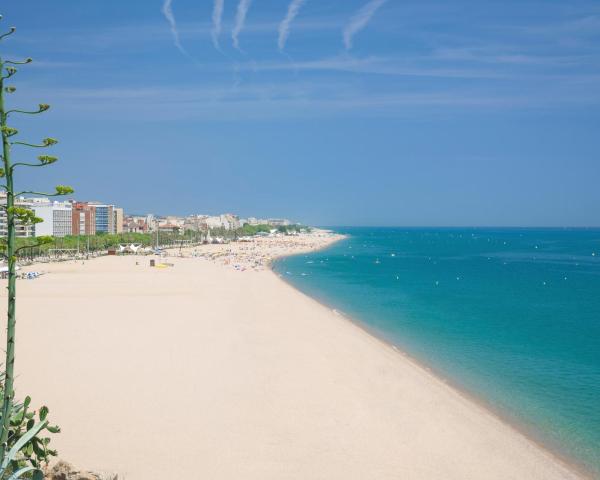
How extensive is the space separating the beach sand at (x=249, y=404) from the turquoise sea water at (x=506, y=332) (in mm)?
1464

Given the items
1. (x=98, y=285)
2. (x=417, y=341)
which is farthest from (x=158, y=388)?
(x=98, y=285)

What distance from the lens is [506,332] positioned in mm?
27391

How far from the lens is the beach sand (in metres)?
11.4

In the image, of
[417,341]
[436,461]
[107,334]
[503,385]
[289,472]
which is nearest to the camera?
[289,472]

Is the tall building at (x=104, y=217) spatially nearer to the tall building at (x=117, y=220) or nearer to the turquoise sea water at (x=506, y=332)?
the tall building at (x=117, y=220)

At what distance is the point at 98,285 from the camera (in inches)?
1566

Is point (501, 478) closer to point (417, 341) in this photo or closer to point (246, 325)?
point (417, 341)

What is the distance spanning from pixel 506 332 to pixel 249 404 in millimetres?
17078

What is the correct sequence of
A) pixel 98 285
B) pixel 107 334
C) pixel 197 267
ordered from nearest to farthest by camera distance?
pixel 107 334
pixel 98 285
pixel 197 267

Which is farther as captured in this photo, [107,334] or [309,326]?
[309,326]

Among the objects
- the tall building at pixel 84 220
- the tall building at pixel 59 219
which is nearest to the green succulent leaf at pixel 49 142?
the tall building at pixel 59 219

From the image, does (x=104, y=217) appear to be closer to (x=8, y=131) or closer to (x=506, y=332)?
(x=506, y=332)

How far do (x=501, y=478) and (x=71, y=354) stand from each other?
1366 centimetres

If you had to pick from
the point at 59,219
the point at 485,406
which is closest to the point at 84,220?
the point at 59,219
